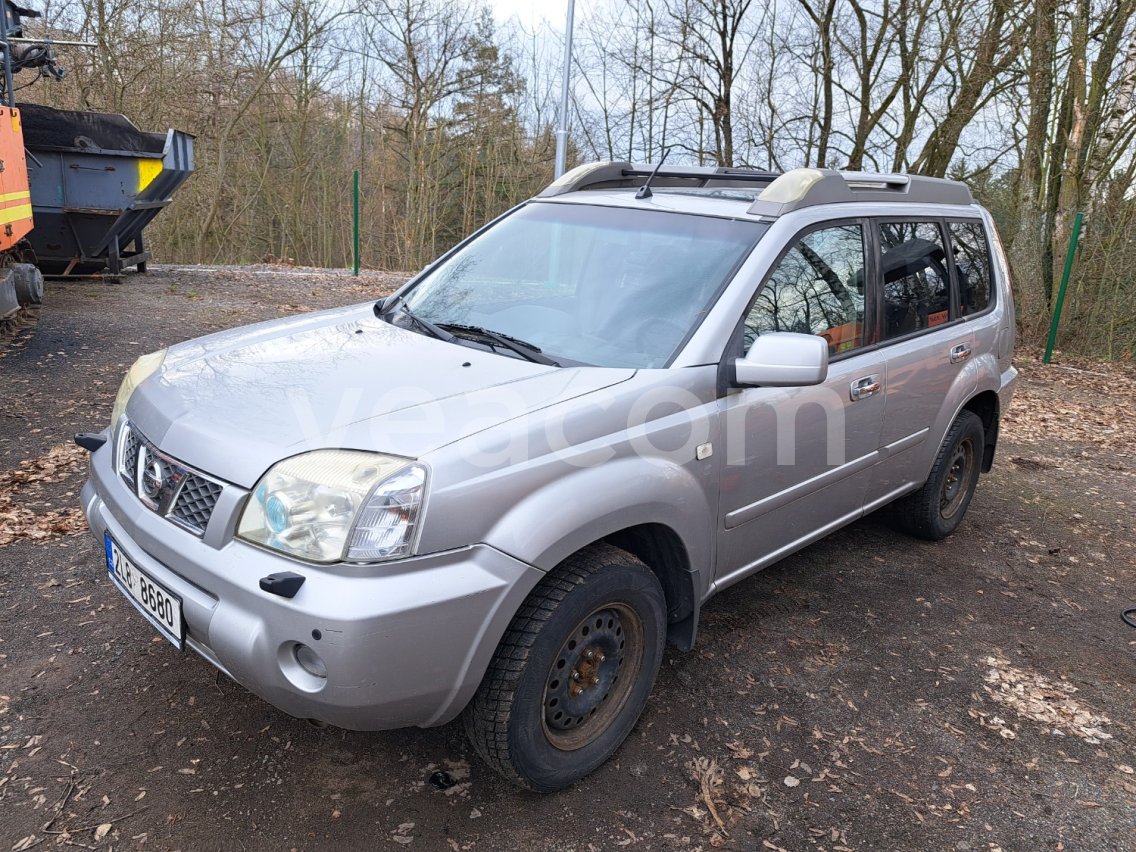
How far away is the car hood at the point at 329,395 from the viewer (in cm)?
233

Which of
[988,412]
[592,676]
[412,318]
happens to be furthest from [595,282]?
[988,412]

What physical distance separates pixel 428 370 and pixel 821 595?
2.36 meters

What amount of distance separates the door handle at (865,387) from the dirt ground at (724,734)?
106cm

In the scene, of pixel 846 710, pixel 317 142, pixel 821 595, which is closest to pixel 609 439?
pixel 846 710

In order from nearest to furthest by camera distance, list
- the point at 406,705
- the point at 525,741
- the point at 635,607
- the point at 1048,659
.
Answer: the point at 406,705 < the point at 525,741 < the point at 635,607 < the point at 1048,659

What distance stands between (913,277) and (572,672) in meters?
2.55

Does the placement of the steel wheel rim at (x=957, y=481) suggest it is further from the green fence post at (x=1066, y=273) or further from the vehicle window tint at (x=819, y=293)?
the green fence post at (x=1066, y=273)

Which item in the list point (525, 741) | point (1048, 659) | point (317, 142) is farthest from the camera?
point (317, 142)

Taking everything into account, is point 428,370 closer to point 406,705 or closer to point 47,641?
point 406,705

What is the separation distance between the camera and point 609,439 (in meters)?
2.56

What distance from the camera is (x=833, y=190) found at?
3.52 metres

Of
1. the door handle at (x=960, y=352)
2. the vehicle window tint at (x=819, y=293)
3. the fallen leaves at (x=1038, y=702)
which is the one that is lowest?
the fallen leaves at (x=1038, y=702)

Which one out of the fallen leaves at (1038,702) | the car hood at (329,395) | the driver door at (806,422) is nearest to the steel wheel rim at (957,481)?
the driver door at (806,422)

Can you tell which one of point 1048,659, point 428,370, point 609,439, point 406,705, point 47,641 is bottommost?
point 1048,659
